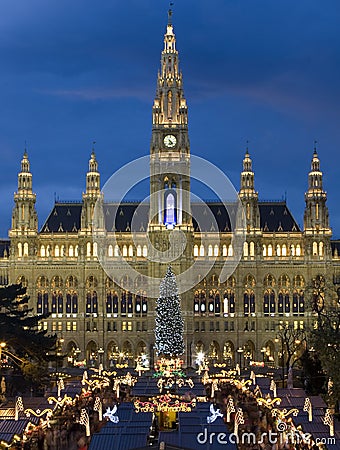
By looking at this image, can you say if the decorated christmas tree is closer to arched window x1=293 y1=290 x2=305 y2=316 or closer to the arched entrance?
the arched entrance

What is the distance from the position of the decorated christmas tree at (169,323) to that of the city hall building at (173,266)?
649 inches

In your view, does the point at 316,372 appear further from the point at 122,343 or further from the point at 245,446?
the point at 122,343

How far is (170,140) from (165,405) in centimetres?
8815

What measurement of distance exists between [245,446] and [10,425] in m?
12.9

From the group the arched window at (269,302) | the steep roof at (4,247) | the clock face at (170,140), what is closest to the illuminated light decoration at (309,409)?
the arched window at (269,302)

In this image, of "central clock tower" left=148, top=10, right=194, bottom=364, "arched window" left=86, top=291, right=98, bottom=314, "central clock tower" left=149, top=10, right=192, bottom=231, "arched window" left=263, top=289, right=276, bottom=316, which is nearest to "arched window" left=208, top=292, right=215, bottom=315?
"central clock tower" left=148, top=10, right=194, bottom=364

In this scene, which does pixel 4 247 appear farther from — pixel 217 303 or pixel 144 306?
pixel 217 303

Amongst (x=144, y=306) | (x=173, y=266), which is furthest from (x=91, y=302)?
(x=173, y=266)

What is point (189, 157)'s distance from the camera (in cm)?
14062

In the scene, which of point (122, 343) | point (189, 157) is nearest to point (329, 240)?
point (189, 157)

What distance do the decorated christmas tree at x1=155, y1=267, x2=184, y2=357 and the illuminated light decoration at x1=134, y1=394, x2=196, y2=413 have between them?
200 ft

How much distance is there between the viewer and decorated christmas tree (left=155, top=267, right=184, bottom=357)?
11944cm

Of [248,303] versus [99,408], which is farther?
[248,303]

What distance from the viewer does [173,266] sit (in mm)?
137875
